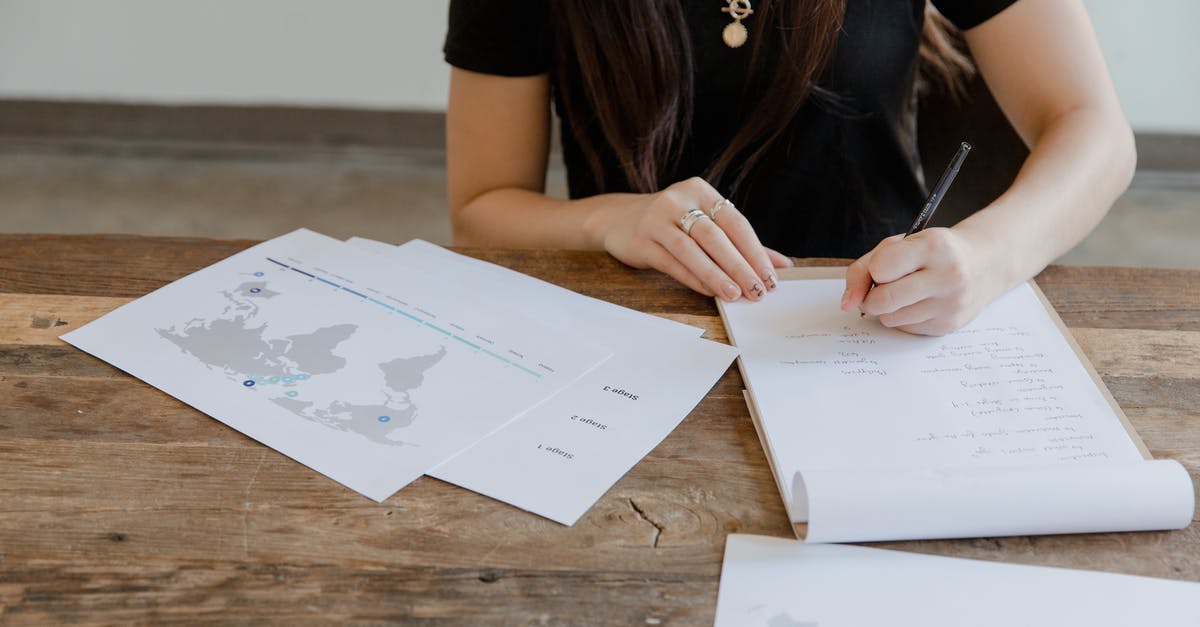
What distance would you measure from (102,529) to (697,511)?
0.36 meters

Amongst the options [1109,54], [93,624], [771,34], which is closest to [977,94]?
[771,34]

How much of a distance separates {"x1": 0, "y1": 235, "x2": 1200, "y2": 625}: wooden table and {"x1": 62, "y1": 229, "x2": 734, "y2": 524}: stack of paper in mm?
18

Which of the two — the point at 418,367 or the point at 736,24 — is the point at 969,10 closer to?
the point at 736,24

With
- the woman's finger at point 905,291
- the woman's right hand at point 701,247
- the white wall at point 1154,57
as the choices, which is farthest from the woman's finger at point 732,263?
the white wall at point 1154,57

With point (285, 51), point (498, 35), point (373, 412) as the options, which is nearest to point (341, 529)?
point (373, 412)

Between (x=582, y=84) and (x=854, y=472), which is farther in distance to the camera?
(x=582, y=84)

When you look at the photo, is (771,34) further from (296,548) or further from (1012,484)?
(296,548)

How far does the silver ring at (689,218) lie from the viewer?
2.98 ft

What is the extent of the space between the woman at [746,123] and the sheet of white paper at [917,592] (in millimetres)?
334

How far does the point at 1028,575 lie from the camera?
61 centimetres

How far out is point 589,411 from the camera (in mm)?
746

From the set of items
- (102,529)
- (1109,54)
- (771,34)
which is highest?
(771,34)

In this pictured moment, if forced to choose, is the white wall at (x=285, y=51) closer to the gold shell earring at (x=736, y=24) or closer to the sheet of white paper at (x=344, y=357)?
the gold shell earring at (x=736, y=24)

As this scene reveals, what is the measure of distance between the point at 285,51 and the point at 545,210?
189cm
